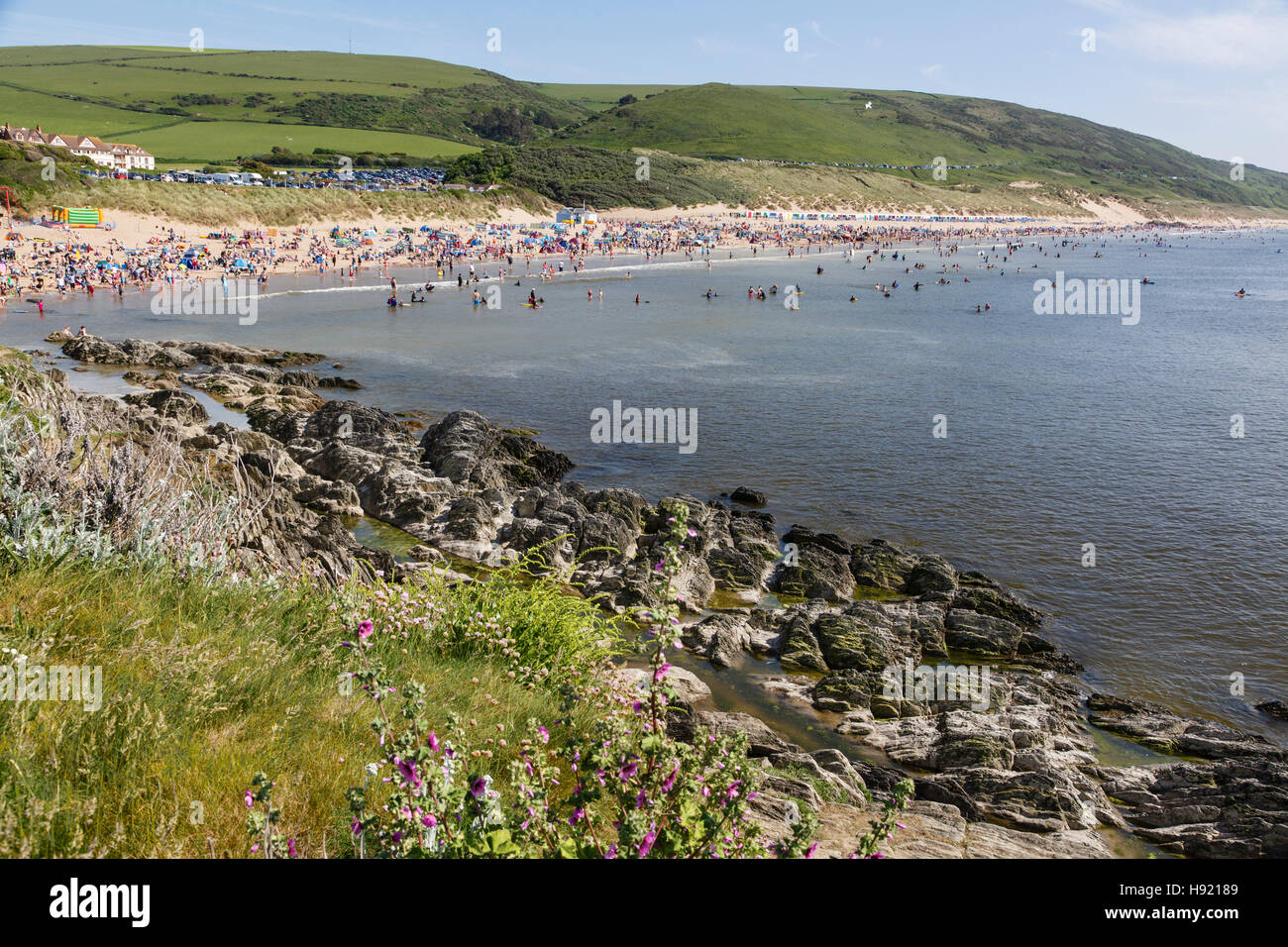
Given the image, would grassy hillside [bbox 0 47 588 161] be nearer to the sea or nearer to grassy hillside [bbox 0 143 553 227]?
grassy hillside [bbox 0 143 553 227]

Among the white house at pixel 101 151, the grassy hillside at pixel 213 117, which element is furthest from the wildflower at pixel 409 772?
the grassy hillside at pixel 213 117

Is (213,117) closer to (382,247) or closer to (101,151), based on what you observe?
(101,151)

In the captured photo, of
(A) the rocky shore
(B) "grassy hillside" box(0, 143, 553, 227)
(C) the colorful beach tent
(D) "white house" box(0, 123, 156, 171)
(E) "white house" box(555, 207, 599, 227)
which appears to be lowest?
(A) the rocky shore

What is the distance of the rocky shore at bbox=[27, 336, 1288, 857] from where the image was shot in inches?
450

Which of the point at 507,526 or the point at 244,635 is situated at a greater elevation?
the point at 244,635

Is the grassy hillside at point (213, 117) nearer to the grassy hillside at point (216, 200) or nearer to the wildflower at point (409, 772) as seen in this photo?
the grassy hillside at point (216, 200)

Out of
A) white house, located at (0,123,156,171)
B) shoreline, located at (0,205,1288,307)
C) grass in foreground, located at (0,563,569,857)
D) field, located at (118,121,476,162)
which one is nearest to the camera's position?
grass in foreground, located at (0,563,569,857)

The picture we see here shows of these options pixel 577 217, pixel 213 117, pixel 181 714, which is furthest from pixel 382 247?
pixel 213 117

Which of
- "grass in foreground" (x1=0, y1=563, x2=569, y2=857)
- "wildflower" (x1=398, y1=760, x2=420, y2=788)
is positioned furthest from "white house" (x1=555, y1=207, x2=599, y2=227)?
"wildflower" (x1=398, y1=760, x2=420, y2=788)

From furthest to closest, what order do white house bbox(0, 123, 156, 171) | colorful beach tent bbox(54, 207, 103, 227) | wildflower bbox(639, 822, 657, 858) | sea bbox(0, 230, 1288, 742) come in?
white house bbox(0, 123, 156, 171) < colorful beach tent bbox(54, 207, 103, 227) < sea bbox(0, 230, 1288, 742) < wildflower bbox(639, 822, 657, 858)
